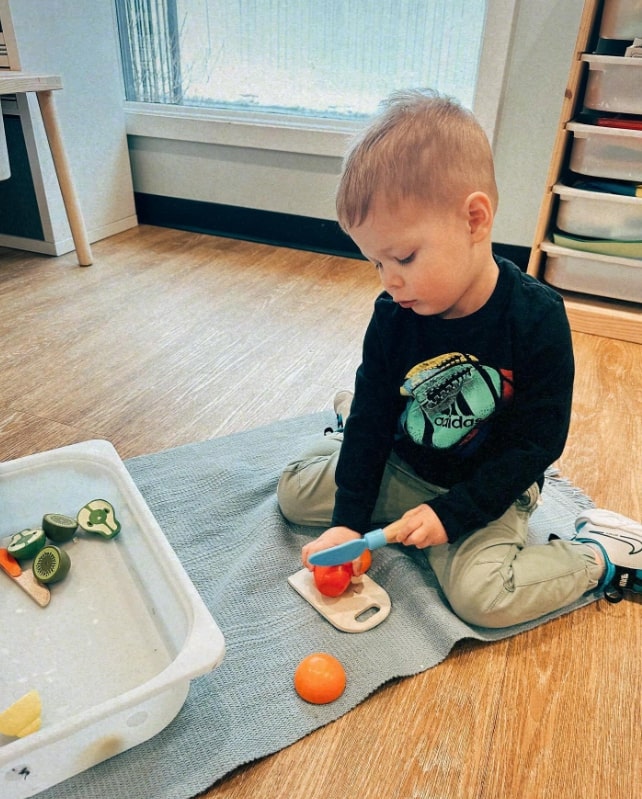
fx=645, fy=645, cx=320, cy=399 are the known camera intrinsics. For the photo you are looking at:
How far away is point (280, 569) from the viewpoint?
0.73 meters

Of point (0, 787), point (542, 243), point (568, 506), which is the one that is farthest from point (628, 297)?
point (0, 787)

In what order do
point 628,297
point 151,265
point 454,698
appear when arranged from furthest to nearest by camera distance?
point 151,265 < point 628,297 < point 454,698

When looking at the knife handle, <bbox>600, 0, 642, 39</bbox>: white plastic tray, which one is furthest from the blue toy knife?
<bbox>600, 0, 642, 39</bbox>: white plastic tray

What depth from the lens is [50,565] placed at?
0.67 meters

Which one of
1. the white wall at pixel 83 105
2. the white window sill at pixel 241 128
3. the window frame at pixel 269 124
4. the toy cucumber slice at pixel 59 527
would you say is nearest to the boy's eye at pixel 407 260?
the toy cucumber slice at pixel 59 527

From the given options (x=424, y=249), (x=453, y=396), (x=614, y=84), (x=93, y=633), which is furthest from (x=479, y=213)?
(x=614, y=84)

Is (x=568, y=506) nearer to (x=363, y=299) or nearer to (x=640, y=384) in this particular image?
(x=640, y=384)

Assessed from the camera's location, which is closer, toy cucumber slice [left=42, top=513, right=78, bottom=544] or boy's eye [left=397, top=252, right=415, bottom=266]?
boy's eye [left=397, top=252, right=415, bottom=266]

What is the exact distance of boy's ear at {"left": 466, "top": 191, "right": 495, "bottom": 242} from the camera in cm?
55

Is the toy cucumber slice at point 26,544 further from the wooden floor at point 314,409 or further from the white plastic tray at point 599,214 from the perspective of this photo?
the white plastic tray at point 599,214

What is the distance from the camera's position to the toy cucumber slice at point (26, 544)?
68cm

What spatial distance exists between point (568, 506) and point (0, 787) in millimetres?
693

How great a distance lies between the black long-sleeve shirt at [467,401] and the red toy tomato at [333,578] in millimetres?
48

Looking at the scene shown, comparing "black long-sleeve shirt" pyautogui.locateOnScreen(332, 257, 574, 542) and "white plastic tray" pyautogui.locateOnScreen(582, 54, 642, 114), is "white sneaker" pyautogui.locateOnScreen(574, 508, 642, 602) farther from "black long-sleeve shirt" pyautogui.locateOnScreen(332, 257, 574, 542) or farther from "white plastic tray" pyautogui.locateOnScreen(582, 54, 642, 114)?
"white plastic tray" pyautogui.locateOnScreen(582, 54, 642, 114)
